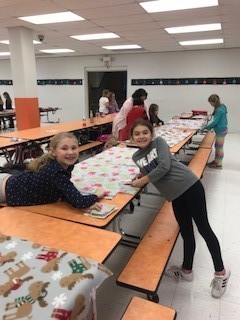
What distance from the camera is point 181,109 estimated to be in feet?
35.1

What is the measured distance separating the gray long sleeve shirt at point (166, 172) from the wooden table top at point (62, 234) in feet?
A: 2.14

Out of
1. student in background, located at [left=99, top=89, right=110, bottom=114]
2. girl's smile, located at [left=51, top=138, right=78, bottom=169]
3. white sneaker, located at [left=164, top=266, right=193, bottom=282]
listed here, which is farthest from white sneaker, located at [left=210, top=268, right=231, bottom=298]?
student in background, located at [left=99, top=89, right=110, bottom=114]

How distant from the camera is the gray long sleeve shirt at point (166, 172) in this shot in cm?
200

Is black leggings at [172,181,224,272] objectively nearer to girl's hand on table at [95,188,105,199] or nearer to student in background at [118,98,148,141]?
girl's hand on table at [95,188,105,199]

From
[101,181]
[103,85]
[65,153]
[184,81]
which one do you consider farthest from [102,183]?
[103,85]

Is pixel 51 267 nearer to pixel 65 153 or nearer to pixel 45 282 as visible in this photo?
pixel 45 282

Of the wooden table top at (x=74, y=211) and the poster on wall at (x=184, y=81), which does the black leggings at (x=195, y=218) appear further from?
the poster on wall at (x=184, y=81)

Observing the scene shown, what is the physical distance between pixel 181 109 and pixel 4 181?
375 inches

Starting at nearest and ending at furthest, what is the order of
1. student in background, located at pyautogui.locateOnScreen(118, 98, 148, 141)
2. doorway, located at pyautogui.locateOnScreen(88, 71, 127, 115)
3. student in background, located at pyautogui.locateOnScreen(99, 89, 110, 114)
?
student in background, located at pyautogui.locateOnScreen(118, 98, 148, 141)
student in background, located at pyautogui.locateOnScreen(99, 89, 110, 114)
doorway, located at pyautogui.locateOnScreen(88, 71, 127, 115)

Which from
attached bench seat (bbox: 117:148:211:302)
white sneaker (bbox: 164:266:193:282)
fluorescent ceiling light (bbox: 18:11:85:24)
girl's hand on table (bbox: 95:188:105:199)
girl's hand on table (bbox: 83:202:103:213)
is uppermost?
fluorescent ceiling light (bbox: 18:11:85:24)

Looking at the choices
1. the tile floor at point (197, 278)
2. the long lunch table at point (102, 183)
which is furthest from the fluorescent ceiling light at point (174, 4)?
the tile floor at point (197, 278)

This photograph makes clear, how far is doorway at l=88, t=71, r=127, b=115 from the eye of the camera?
12344 mm

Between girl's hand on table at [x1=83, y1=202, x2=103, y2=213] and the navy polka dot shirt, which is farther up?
the navy polka dot shirt

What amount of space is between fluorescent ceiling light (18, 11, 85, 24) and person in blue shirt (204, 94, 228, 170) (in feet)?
10.4
